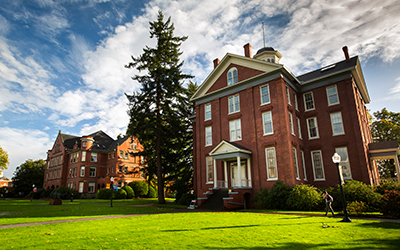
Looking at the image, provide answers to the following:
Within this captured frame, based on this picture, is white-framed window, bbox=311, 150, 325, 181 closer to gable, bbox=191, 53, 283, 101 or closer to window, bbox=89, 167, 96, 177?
gable, bbox=191, 53, 283, 101

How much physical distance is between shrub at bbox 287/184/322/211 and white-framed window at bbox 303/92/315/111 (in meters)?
9.90

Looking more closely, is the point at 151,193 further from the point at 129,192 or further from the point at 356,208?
the point at 356,208

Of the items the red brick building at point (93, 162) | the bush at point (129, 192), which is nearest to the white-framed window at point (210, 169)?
the bush at point (129, 192)

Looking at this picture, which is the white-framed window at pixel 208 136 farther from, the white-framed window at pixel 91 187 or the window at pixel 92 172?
the window at pixel 92 172

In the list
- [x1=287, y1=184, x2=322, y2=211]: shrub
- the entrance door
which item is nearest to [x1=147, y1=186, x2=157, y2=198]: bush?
the entrance door

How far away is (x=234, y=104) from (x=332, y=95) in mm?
9385

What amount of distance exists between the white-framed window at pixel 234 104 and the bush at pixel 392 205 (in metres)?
15.0

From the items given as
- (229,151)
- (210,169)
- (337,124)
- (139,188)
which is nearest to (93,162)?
(139,188)

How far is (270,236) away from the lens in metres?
7.66

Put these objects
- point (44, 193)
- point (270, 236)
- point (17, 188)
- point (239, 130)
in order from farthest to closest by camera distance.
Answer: point (17, 188)
point (44, 193)
point (239, 130)
point (270, 236)

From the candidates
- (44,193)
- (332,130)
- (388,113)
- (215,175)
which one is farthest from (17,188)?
(388,113)

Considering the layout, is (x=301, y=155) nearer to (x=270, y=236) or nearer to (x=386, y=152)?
(x=386, y=152)

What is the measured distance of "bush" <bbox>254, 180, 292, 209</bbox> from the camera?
18.4 meters

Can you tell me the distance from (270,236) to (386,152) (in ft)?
65.9
